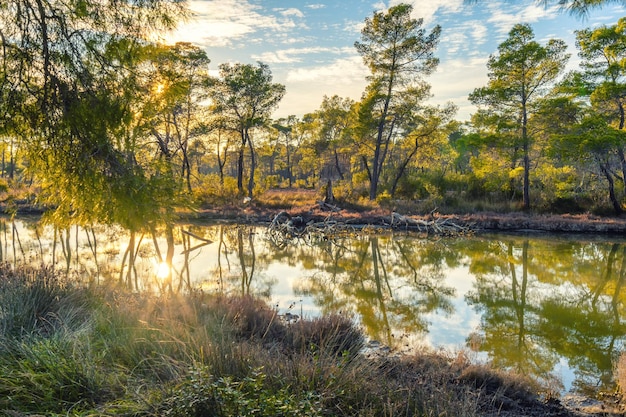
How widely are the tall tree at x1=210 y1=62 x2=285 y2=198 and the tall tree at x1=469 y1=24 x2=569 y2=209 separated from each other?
47.2 feet

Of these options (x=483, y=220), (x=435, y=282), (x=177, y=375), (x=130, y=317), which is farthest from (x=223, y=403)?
(x=483, y=220)

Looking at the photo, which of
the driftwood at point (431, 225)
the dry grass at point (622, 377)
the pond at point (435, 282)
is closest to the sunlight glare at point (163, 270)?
the pond at point (435, 282)

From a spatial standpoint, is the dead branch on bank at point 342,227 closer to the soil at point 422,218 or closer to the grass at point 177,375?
the soil at point 422,218

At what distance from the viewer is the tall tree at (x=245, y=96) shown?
31.1 m

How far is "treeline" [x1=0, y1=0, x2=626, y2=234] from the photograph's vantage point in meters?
6.13

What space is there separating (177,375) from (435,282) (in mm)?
9955

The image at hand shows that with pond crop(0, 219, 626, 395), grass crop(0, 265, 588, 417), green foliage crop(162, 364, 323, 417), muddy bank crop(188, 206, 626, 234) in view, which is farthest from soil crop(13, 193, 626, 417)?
green foliage crop(162, 364, 323, 417)

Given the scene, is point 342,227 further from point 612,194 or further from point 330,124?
point 330,124

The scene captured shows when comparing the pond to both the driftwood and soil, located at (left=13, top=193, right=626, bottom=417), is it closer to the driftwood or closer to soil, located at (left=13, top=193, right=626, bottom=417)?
soil, located at (left=13, top=193, right=626, bottom=417)

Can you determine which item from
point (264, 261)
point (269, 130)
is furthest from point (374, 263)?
point (269, 130)

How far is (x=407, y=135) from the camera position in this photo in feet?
99.1

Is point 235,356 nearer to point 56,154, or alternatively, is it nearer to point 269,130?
point 56,154

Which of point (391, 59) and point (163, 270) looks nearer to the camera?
point (163, 270)

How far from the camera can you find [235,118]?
32.2 meters
